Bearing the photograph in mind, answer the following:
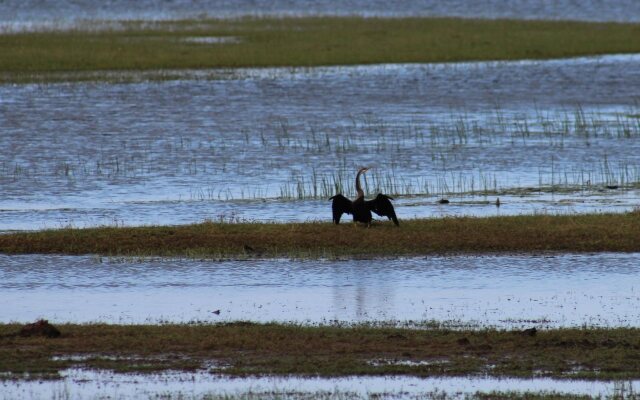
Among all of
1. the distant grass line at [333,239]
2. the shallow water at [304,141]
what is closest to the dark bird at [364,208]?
the distant grass line at [333,239]

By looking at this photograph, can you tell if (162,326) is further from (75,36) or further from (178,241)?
(75,36)

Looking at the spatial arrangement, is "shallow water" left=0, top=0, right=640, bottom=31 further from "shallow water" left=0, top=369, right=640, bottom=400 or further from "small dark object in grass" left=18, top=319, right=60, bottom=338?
"shallow water" left=0, top=369, right=640, bottom=400

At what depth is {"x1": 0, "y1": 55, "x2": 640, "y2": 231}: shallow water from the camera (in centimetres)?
2109

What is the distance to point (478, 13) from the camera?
64375 millimetres

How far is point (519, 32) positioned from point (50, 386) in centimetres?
4434

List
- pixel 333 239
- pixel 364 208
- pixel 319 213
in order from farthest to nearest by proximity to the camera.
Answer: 1. pixel 319 213
2. pixel 364 208
3. pixel 333 239

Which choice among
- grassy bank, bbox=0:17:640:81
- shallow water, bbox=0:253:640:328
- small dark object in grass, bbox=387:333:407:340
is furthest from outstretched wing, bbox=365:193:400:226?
grassy bank, bbox=0:17:640:81

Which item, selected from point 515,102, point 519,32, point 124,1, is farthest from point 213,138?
point 124,1

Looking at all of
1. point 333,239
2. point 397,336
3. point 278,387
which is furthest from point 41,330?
point 333,239

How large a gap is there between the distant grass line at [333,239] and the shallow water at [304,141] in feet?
5.39

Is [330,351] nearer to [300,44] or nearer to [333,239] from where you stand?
[333,239]

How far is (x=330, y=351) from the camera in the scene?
1110 cm

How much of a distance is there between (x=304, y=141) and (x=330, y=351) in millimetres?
17452

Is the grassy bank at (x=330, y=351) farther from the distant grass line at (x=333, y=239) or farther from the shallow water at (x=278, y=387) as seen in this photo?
the distant grass line at (x=333, y=239)
